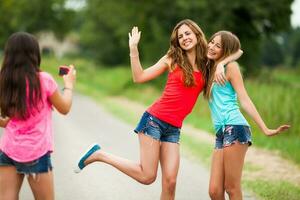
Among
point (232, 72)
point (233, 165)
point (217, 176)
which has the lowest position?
point (217, 176)

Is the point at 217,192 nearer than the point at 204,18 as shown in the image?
Yes

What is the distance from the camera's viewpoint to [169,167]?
563 centimetres

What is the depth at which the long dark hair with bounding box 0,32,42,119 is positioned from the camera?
443 centimetres

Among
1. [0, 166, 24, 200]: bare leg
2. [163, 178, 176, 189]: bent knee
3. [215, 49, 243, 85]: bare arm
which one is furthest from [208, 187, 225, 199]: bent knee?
[0, 166, 24, 200]: bare leg

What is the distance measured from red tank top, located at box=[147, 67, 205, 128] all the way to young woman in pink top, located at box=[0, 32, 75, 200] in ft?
4.42

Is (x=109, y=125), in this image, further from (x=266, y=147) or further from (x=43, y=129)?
(x=43, y=129)

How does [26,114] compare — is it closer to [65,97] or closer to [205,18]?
[65,97]

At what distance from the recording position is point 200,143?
486 inches

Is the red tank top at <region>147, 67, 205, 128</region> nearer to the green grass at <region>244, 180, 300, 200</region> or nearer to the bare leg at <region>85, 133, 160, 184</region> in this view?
the bare leg at <region>85, 133, 160, 184</region>

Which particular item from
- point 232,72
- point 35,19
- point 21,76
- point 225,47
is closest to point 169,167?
point 232,72

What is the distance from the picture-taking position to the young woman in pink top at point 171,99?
559 centimetres

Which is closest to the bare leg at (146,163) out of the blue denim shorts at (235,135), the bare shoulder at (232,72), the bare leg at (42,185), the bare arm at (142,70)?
the bare arm at (142,70)

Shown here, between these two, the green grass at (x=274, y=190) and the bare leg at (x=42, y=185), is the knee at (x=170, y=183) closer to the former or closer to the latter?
the bare leg at (x=42, y=185)

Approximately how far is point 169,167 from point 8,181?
5.44 feet
